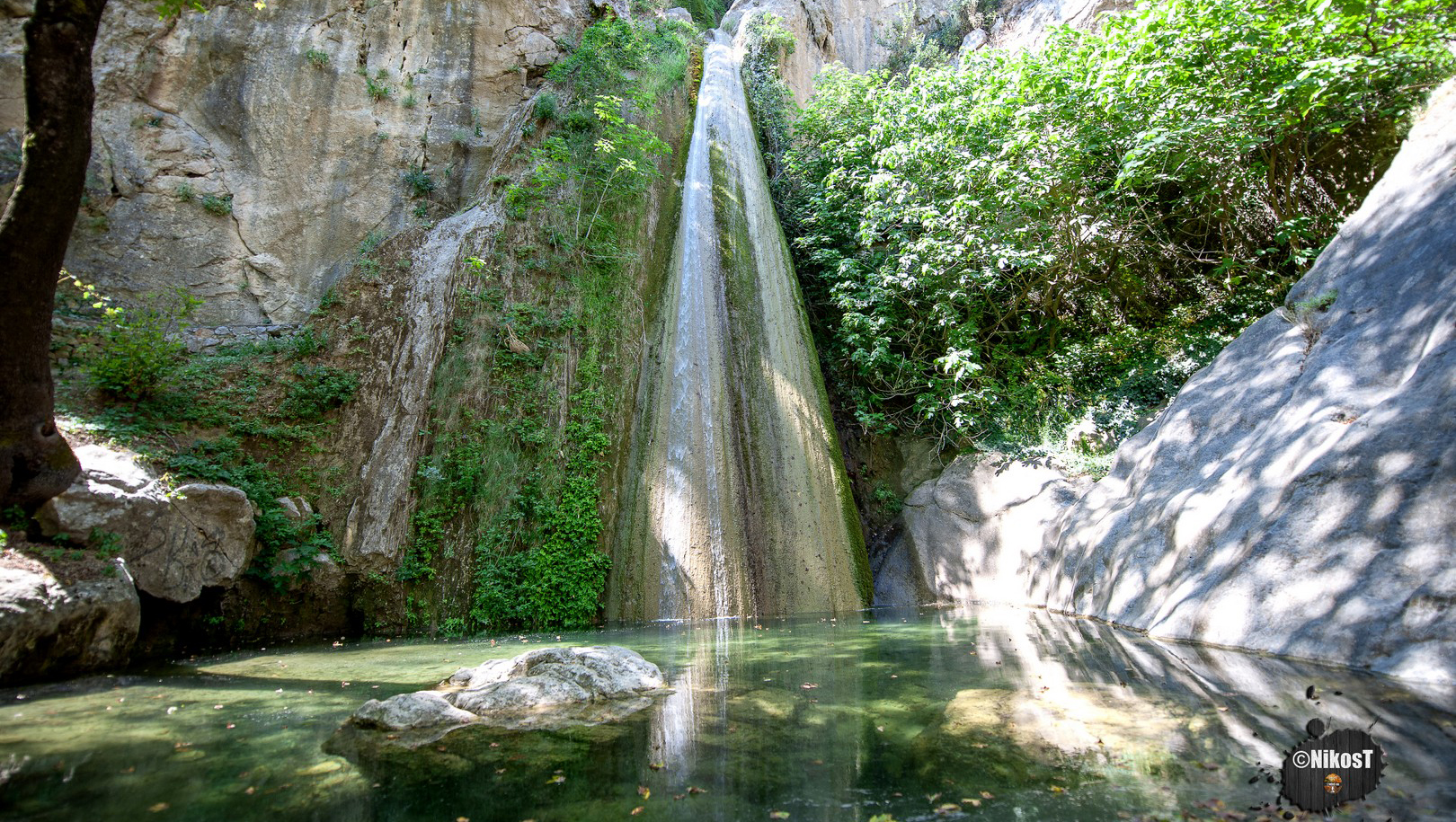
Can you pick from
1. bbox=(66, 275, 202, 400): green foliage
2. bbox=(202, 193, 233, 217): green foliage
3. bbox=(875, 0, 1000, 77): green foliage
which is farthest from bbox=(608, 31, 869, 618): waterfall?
bbox=(875, 0, 1000, 77): green foliage

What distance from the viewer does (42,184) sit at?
4367 mm

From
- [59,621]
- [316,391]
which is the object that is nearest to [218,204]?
[316,391]

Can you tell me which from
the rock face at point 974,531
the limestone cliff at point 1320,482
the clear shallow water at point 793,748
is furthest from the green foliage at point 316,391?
the limestone cliff at point 1320,482

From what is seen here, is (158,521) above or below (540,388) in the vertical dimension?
below

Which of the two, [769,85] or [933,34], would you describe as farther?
[933,34]

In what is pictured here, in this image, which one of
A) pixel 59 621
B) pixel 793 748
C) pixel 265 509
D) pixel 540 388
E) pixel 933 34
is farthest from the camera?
pixel 933 34

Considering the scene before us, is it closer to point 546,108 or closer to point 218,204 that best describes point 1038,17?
point 546,108

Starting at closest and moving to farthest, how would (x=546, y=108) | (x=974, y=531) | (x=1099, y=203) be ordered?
(x=974, y=531), (x=1099, y=203), (x=546, y=108)

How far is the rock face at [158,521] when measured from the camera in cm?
556

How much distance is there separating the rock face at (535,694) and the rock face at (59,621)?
9.33ft

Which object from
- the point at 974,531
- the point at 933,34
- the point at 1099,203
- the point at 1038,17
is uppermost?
the point at 933,34

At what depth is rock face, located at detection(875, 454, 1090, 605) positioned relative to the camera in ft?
28.8

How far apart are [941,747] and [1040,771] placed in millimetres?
436

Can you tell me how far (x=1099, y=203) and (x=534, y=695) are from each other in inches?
396
